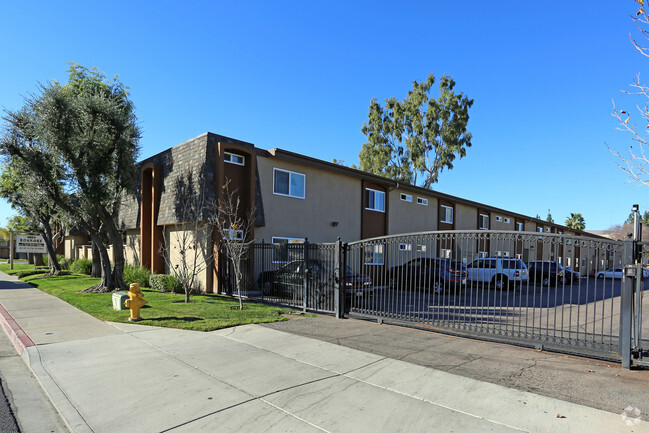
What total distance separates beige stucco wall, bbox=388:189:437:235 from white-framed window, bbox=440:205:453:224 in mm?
1140

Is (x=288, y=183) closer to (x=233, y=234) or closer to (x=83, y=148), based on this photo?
(x=233, y=234)

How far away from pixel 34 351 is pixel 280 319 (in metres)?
5.06

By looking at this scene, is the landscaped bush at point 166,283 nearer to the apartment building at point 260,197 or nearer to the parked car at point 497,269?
the apartment building at point 260,197

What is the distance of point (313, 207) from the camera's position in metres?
18.5

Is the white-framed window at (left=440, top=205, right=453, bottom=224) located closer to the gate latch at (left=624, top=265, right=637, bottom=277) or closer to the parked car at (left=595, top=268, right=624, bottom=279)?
the parked car at (left=595, top=268, right=624, bottom=279)

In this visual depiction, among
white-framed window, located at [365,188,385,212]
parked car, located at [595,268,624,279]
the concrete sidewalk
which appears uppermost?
white-framed window, located at [365,188,385,212]

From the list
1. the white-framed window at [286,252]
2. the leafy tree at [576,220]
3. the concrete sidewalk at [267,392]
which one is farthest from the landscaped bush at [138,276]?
the leafy tree at [576,220]

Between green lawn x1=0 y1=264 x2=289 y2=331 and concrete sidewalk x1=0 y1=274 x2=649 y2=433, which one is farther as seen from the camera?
green lawn x1=0 y1=264 x2=289 y2=331

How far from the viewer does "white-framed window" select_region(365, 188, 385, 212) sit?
2177 centimetres

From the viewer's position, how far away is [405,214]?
80.7ft

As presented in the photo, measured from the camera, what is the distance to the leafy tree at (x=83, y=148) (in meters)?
14.8

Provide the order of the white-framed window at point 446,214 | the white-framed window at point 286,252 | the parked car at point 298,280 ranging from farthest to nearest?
the white-framed window at point 446,214 → the white-framed window at point 286,252 → the parked car at point 298,280

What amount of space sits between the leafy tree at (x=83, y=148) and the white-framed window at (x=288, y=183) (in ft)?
20.5

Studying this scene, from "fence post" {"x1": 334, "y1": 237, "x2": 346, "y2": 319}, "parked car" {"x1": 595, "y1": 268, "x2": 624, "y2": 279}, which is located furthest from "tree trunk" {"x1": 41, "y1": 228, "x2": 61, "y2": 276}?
"parked car" {"x1": 595, "y1": 268, "x2": 624, "y2": 279}
